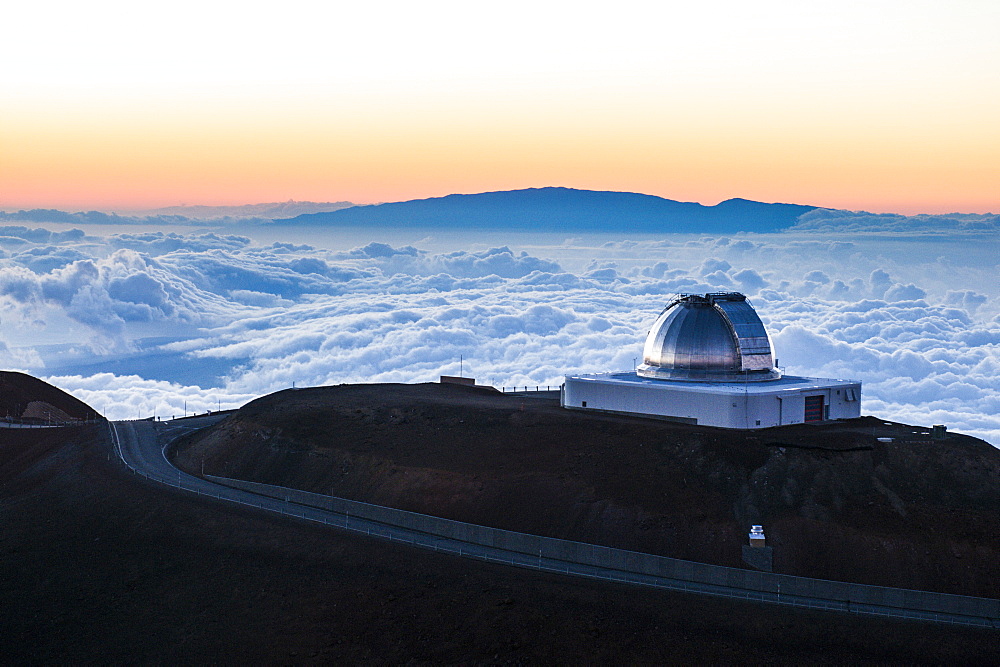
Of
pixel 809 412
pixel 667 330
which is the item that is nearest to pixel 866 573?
pixel 809 412

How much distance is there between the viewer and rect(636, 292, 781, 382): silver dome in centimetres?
5588

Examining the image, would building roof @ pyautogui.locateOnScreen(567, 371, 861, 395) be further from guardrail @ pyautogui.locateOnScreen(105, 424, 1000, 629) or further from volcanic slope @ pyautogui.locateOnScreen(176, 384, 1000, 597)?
guardrail @ pyautogui.locateOnScreen(105, 424, 1000, 629)

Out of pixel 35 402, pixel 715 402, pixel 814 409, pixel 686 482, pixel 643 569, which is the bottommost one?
pixel 35 402

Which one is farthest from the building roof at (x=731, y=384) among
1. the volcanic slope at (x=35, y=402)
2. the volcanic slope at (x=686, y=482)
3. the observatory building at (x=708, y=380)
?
the volcanic slope at (x=35, y=402)

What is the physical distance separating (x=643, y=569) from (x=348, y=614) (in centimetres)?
1165

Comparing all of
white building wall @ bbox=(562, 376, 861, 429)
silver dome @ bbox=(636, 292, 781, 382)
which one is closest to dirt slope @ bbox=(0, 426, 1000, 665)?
white building wall @ bbox=(562, 376, 861, 429)

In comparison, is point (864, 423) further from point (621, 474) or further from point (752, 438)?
point (621, 474)

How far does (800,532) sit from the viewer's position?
42500 millimetres

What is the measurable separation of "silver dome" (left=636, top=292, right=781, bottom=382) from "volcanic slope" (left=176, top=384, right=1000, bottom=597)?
4270mm

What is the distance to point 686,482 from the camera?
46.4 metres

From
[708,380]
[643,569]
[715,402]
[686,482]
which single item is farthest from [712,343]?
[643,569]

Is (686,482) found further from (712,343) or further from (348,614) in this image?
(348,614)

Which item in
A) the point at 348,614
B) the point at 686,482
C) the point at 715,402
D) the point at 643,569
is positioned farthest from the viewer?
the point at 715,402

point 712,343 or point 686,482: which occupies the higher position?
point 712,343
